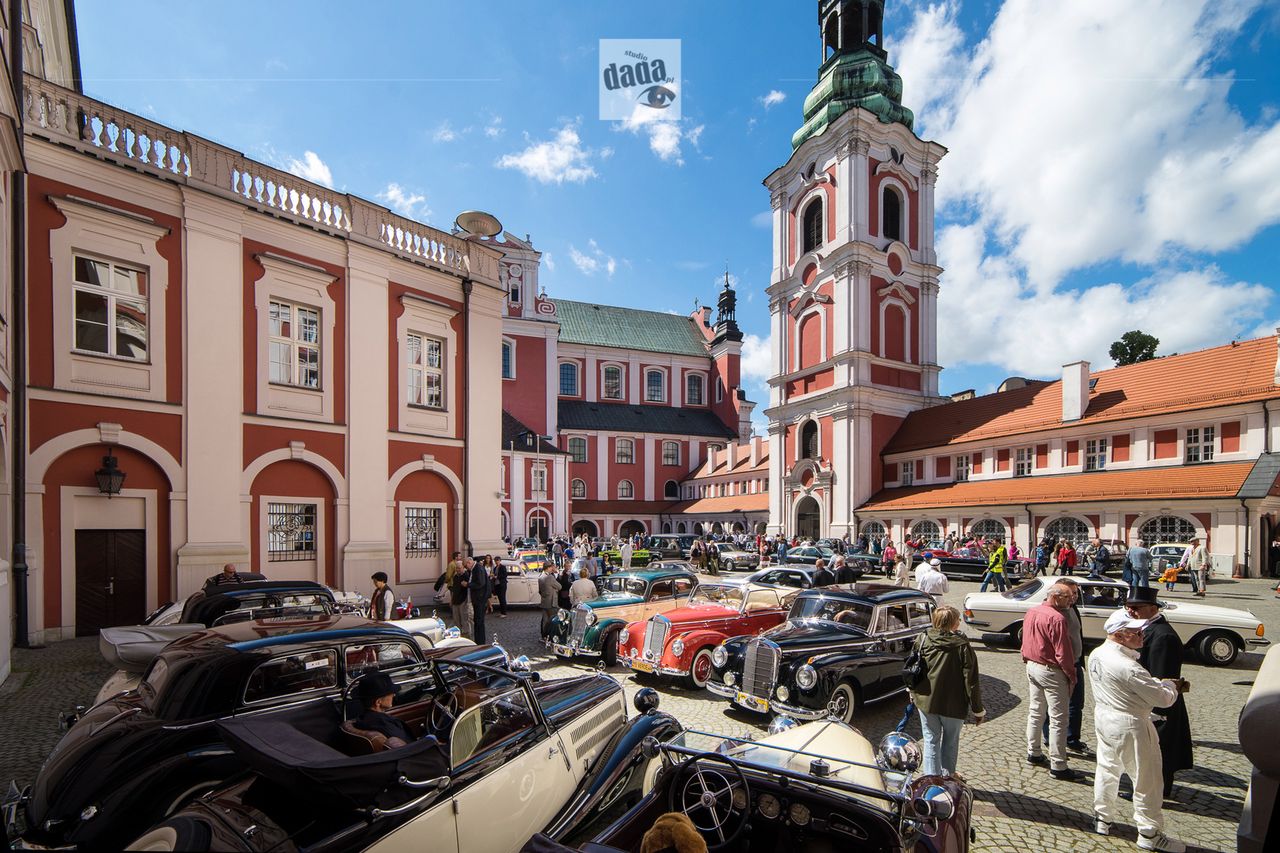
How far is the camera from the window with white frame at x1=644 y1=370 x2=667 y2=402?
5369cm

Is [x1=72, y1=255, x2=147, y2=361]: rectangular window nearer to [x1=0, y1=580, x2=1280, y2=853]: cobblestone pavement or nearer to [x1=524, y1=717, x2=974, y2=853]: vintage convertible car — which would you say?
[x1=0, y1=580, x2=1280, y2=853]: cobblestone pavement

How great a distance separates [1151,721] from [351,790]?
17.9 ft

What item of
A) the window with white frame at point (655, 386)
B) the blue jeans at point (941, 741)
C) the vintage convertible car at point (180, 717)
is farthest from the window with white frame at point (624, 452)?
the blue jeans at point (941, 741)

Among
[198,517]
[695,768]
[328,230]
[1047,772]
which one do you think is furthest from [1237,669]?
[328,230]

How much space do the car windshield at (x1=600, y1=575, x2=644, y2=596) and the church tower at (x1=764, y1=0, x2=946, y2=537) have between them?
2373 cm

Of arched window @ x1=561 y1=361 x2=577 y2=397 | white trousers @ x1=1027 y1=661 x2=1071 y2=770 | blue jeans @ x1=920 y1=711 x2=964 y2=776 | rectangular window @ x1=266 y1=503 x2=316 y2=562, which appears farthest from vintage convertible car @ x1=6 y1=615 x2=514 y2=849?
arched window @ x1=561 y1=361 x2=577 y2=397

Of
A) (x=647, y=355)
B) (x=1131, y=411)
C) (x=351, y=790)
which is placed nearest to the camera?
(x=351, y=790)

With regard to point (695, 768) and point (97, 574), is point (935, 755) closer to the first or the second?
point (695, 768)

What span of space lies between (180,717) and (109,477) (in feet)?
29.8

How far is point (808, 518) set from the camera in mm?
36000

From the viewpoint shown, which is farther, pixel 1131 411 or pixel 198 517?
pixel 1131 411

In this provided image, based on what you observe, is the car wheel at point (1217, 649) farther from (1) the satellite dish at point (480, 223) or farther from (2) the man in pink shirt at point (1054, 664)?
(1) the satellite dish at point (480, 223)

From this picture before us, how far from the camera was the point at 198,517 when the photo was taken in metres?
11.5

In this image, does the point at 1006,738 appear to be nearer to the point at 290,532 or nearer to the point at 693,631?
the point at 693,631
